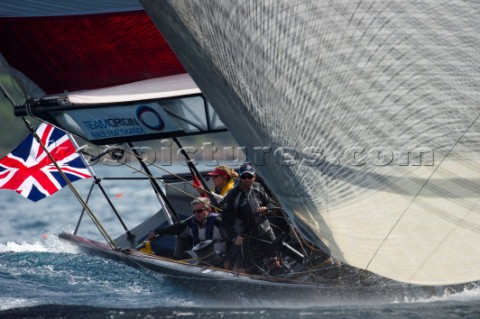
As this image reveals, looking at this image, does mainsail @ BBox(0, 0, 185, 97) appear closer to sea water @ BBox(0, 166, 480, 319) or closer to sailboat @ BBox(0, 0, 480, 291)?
sea water @ BBox(0, 166, 480, 319)

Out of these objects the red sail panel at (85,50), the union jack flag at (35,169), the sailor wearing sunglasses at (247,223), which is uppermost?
the red sail panel at (85,50)

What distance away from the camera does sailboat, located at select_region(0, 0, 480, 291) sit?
19.7 ft

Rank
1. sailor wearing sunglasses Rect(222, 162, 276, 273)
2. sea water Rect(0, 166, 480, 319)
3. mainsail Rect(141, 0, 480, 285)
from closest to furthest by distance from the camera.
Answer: mainsail Rect(141, 0, 480, 285)
sea water Rect(0, 166, 480, 319)
sailor wearing sunglasses Rect(222, 162, 276, 273)

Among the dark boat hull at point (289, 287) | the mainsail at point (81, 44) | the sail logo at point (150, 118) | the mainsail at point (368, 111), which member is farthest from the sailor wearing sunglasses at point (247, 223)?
the mainsail at point (81, 44)

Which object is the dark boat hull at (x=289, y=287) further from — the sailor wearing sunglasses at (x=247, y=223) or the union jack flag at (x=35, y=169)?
the union jack flag at (x=35, y=169)

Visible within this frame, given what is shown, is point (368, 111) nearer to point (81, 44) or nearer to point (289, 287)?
point (289, 287)

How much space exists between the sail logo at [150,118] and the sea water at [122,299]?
1.37 meters

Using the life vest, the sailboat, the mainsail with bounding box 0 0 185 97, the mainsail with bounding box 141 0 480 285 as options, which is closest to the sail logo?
the life vest

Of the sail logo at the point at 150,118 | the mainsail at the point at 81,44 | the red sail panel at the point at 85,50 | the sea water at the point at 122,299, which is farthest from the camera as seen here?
the red sail panel at the point at 85,50

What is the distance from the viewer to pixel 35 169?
35.0 feet

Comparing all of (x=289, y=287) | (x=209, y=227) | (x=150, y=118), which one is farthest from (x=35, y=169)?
(x=289, y=287)

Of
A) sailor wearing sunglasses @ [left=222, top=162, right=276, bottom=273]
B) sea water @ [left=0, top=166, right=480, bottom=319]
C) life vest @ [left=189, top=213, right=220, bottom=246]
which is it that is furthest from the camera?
life vest @ [left=189, top=213, right=220, bottom=246]

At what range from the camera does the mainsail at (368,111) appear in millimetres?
5984

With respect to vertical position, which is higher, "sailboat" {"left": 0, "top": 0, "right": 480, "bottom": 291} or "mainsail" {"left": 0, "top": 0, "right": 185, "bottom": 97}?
"mainsail" {"left": 0, "top": 0, "right": 185, "bottom": 97}
